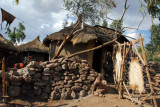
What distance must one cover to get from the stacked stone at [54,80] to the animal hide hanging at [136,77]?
1754 mm

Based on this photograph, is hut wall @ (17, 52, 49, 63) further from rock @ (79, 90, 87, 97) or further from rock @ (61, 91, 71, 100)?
rock @ (79, 90, 87, 97)

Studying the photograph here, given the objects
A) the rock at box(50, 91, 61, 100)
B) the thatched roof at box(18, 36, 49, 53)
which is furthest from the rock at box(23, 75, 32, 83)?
the thatched roof at box(18, 36, 49, 53)

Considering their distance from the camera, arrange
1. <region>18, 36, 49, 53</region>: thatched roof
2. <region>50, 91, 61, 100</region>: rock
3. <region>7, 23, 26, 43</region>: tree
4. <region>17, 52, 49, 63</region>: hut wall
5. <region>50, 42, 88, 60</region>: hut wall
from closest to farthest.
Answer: <region>50, 91, 61, 100</region>: rock → <region>50, 42, 88, 60</region>: hut wall → <region>18, 36, 49, 53</region>: thatched roof → <region>17, 52, 49, 63</region>: hut wall → <region>7, 23, 26, 43</region>: tree

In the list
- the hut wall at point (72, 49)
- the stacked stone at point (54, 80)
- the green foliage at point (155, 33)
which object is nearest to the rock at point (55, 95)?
the stacked stone at point (54, 80)

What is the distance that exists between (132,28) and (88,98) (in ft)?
11.8

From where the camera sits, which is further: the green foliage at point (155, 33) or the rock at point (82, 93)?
the green foliage at point (155, 33)

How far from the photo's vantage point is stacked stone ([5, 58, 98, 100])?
16.8 feet

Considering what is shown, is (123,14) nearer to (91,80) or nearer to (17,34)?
(91,80)

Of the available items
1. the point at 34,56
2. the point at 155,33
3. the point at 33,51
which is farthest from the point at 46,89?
the point at 155,33

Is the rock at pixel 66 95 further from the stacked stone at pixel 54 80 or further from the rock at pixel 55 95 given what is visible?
the rock at pixel 55 95

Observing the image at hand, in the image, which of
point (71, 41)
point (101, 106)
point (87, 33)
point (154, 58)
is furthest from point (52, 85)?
point (154, 58)

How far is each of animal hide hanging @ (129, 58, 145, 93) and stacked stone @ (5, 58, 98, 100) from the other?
175 centimetres

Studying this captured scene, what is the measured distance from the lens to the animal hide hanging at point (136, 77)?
3.77 m

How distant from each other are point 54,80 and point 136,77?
3.11 m
